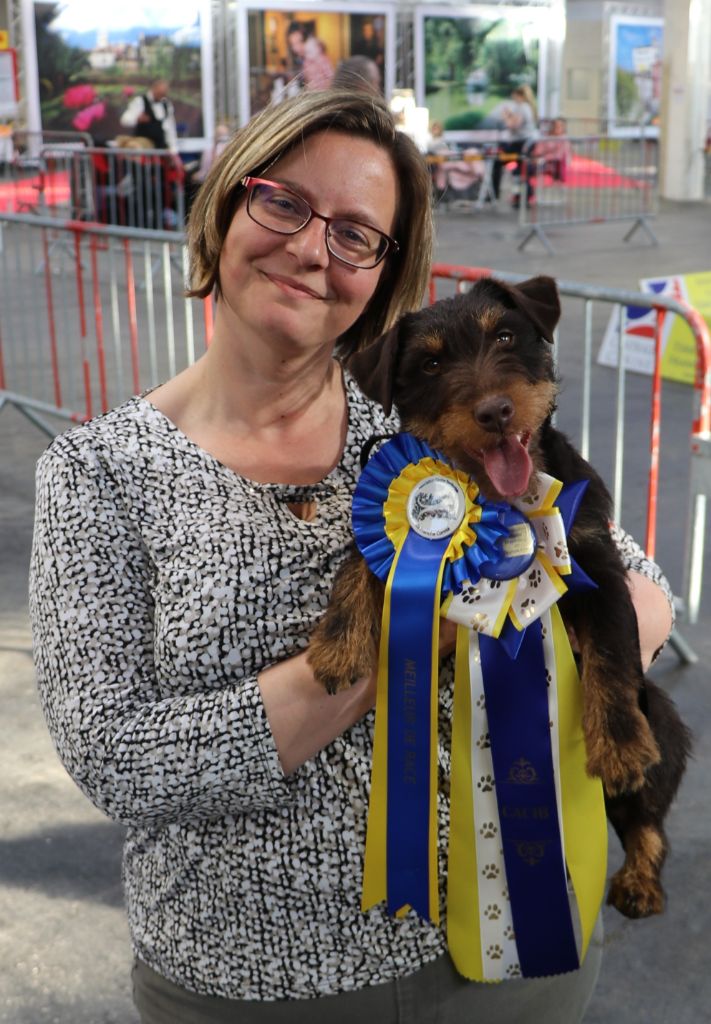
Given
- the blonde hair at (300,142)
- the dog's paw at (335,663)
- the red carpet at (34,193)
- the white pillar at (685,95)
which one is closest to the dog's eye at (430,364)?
the blonde hair at (300,142)

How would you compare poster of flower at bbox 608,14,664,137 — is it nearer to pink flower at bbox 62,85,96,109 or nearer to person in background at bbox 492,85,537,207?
person in background at bbox 492,85,537,207

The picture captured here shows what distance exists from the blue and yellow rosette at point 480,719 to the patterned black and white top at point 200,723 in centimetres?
6

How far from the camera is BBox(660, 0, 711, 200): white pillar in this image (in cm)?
1945

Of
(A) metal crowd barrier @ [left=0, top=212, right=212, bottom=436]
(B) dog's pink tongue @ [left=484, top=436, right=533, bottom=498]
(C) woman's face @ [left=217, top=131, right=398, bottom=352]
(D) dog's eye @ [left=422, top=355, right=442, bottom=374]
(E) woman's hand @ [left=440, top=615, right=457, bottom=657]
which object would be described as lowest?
(A) metal crowd barrier @ [left=0, top=212, right=212, bottom=436]

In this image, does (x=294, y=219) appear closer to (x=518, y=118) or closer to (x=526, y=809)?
(x=526, y=809)

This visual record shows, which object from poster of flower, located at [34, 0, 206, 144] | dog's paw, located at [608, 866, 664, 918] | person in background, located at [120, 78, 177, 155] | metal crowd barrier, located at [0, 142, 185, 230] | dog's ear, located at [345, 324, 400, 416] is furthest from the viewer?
poster of flower, located at [34, 0, 206, 144]

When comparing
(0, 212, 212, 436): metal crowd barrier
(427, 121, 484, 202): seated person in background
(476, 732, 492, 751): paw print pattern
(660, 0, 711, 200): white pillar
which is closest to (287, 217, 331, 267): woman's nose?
(476, 732, 492, 751): paw print pattern

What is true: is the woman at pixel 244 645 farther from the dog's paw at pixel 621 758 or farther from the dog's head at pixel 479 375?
the dog's paw at pixel 621 758

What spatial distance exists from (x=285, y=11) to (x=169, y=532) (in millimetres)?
20694

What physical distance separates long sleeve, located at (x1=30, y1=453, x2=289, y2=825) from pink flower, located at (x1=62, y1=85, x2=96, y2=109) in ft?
60.1

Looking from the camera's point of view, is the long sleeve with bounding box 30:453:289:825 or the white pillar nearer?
the long sleeve with bounding box 30:453:289:825

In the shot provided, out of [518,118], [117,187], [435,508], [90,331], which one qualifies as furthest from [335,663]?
[518,118]

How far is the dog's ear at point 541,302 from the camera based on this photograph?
6.29 ft

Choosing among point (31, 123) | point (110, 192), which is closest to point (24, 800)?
point (110, 192)
